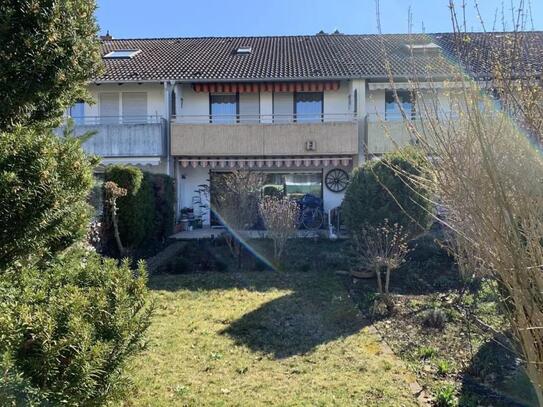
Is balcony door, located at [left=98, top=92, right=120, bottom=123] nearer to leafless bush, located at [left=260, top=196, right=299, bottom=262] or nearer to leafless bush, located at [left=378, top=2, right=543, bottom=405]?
leafless bush, located at [left=260, top=196, right=299, bottom=262]

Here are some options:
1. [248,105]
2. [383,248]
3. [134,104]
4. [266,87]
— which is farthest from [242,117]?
[383,248]

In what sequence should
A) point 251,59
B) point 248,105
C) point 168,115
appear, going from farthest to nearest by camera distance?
point 251,59 → point 248,105 → point 168,115

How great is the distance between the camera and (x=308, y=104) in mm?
26453

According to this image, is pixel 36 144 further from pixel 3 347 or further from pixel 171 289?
pixel 171 289

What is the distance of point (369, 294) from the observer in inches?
439

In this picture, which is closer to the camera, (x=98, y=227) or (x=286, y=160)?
(x=98, y=227)

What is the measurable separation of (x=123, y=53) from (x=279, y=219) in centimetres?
2084

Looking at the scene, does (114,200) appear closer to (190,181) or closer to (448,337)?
(448,337)

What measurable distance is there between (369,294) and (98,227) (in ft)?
28.2

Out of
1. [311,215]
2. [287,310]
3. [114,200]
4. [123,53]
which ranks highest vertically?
[123,53]

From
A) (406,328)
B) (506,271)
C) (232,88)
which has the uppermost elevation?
(232,88)

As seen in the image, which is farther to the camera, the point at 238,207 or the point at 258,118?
the point at 258,118

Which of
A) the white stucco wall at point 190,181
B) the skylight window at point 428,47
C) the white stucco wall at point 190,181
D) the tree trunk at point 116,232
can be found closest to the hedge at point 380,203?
the skylight window at point 428,47

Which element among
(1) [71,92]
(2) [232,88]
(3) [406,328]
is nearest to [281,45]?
(2) [232,88]
